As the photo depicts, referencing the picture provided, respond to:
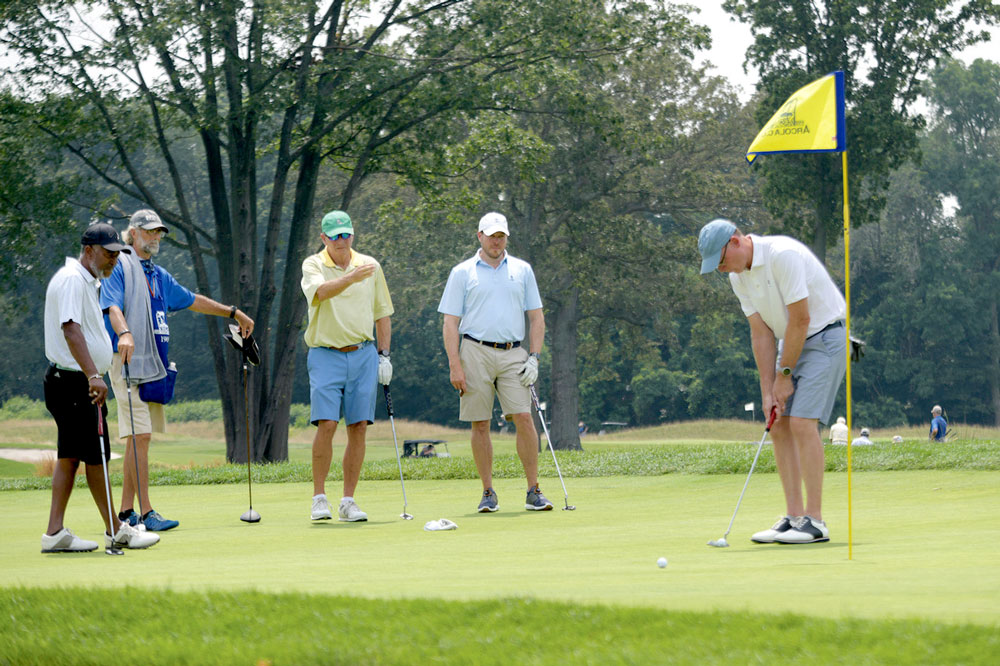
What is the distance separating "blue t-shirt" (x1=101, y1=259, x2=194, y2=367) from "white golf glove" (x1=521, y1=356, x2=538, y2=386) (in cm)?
249

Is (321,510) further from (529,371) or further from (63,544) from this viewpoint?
(63,544)

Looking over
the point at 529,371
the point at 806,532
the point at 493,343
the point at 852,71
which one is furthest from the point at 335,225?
the point at 852,71

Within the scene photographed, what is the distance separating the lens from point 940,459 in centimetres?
1236

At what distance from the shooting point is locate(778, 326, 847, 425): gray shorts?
679cm

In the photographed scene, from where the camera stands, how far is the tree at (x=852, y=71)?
35750 millimetres

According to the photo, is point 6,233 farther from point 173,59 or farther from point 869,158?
point 869,158

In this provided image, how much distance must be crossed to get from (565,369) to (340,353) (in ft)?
104

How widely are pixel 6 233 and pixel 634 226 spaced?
2019 cm

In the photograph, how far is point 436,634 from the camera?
409 centimetres

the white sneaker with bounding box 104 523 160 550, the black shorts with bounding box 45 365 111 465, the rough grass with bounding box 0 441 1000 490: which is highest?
the black shorts with bounding box 45 365 111 465

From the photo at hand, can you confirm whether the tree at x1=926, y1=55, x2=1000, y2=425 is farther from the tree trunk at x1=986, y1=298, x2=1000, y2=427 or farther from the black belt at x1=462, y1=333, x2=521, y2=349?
the black belt at x1=462, y1=333, x2=521, y2=349

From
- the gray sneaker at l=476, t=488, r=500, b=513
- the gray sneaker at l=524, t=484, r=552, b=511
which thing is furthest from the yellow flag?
the gray sneaker at l=476, t=488, r=500, b=513

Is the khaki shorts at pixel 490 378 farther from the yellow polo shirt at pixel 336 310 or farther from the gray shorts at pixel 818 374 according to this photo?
the gray shorts at pixel 818 374

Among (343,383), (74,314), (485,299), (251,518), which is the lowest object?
(251,518)
